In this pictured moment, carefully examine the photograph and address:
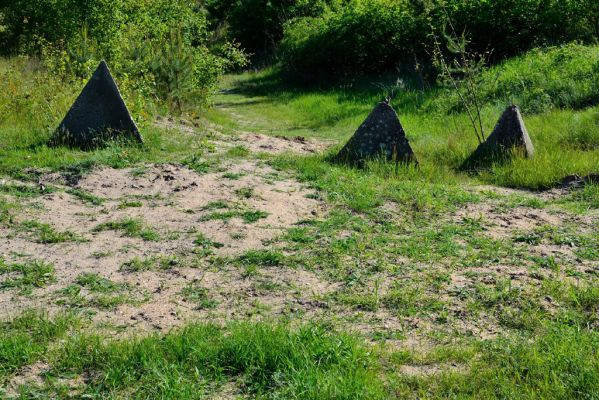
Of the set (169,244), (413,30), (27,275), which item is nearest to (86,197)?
(169,244)

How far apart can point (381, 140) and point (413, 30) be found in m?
8.27

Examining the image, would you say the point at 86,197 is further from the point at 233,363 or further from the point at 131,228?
the point at 233,363

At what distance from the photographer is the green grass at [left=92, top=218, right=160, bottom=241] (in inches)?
229

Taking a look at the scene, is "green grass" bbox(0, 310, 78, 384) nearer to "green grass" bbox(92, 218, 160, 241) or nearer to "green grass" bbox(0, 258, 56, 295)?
"green grass" bbox(0, 258, 56, 295)

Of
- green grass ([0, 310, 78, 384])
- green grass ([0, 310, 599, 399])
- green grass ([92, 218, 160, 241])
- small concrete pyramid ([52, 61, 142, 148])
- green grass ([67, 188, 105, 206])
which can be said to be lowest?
green grass ([0, 310, 599, 399])

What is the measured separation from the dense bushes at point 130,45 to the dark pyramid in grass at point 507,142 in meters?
4.83

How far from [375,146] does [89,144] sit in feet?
11.7

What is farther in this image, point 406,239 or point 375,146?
point 375,146

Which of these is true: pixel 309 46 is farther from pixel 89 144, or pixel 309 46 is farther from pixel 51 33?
pixel 89 144

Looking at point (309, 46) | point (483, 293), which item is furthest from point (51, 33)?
point (483, 293)

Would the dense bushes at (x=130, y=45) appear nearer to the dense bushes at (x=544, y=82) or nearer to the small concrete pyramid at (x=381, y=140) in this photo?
the small concrete pyramid at (x=381, y=140)

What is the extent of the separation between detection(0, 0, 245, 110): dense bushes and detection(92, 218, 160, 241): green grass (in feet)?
13.0

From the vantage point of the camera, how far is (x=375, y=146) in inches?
325

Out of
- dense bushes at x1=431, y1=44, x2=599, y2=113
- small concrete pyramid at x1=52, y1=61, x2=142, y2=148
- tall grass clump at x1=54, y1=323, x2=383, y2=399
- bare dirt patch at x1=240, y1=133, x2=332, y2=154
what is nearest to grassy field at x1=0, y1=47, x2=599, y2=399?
tall grass clump at x1=54, y1=323, x2=383, y2=399
